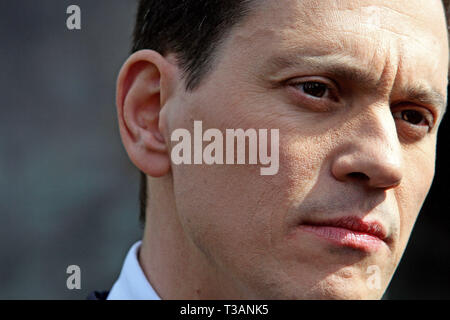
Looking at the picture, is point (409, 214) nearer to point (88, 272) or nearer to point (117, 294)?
point (117, 294)

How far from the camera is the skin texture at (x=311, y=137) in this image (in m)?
2.49

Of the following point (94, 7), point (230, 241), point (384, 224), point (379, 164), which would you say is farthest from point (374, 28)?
point (94, 7)

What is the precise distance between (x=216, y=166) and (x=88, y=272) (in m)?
3.74

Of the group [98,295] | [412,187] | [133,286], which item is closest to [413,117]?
[412,187]

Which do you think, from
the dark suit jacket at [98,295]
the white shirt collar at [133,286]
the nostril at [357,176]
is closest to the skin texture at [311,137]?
the nostril at [357,176]

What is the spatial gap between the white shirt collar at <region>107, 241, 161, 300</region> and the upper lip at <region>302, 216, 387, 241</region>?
31.0 inches

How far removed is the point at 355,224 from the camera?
8.19 feet

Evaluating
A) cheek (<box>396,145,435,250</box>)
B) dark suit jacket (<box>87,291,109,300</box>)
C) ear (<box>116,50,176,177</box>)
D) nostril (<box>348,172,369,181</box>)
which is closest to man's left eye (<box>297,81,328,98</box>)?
nostril (<box>348,172,369,181</box>)

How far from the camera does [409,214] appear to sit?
2.76m

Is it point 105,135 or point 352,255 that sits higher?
point 105,135

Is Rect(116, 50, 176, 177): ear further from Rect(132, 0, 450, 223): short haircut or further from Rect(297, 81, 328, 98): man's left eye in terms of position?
Rect(297, 81, 328, 98): man's left eye

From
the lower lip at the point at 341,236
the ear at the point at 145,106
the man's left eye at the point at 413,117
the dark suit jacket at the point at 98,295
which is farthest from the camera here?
the dark suit jacket at the point at 98,295

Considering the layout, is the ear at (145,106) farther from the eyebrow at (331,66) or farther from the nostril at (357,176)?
the nostril at (357,176)

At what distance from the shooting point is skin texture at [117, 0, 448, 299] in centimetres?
249
